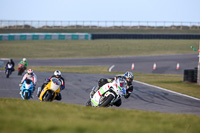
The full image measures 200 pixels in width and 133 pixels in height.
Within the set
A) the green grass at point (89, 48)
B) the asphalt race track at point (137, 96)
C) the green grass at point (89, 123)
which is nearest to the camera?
the green grass at point (89, 123)

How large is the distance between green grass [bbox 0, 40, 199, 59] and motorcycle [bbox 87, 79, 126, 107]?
40141mm

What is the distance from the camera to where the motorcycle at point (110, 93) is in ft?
35.5

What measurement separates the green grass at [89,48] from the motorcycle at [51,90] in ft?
125

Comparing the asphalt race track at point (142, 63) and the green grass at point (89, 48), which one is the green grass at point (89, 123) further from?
the green grass at point (89, 48)

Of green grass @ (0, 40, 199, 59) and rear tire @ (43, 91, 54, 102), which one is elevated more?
green grass @ (0, 40, 199, 59)

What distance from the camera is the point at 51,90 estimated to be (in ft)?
42.0

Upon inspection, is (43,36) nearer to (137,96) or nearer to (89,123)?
(137,96)

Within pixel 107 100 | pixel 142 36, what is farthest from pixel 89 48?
pixel 107 100

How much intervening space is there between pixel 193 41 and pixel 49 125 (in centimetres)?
6072

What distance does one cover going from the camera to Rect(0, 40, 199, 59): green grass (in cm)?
5272

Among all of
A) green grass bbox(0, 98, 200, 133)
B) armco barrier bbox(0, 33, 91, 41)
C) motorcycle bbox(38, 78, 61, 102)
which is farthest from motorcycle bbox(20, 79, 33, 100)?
armco barrier bbox(0, 33, 91, 41)

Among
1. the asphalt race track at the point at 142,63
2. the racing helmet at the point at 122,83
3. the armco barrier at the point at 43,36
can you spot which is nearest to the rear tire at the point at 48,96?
the racing helmet at the point at 122,83

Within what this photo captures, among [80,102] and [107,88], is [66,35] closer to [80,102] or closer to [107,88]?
[80,102]

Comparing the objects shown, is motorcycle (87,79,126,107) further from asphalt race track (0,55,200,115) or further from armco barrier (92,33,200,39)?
armco barrier (92,33,200,39)
